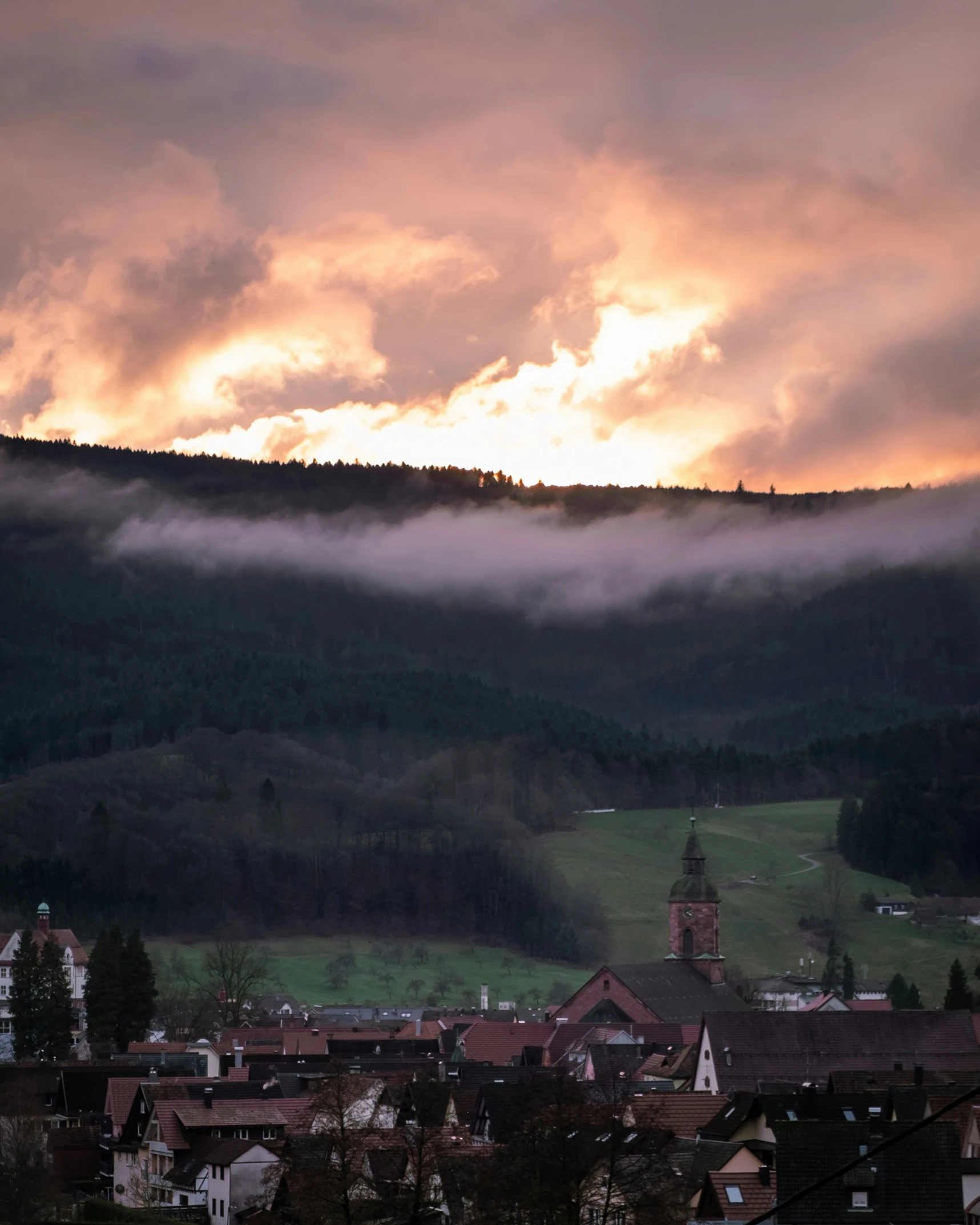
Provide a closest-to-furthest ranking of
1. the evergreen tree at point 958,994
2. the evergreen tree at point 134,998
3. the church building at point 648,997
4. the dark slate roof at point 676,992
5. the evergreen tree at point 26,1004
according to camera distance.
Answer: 1. the evergreen tree at point 26,1004
2. the evergreen tree at point 134,998
3. the evergreen tree at point 958,994
4. the church building at point 648,997
5. the dark slate roof at point 676,992

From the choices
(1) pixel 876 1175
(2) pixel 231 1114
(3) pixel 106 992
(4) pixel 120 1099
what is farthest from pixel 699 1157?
(3) pixel 106 992

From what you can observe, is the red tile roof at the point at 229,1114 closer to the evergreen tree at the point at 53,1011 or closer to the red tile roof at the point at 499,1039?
the red tile roof at the point at 499,1039

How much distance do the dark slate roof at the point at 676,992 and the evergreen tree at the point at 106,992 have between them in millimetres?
40864

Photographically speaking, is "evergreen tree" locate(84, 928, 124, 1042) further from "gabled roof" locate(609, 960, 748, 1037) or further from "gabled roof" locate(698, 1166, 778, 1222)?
"gabled roof" locate(698, 1166, 778, 1222)

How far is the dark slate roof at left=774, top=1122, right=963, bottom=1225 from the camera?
6612 cm

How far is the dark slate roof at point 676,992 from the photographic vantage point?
Result: 591 ft

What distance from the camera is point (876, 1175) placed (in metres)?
66.2

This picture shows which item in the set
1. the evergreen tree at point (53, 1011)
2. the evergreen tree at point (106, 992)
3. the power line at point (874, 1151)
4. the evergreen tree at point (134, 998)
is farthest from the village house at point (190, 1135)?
the evergreen tree at point (134, 998)

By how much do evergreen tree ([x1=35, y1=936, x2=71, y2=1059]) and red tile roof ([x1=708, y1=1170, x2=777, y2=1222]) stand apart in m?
95.0

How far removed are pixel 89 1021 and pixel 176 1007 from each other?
24.7 meters

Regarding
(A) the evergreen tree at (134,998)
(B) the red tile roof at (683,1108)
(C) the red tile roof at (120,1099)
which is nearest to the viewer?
(B) the red tile roof at (683,1108)

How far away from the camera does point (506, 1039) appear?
15788 centimetres

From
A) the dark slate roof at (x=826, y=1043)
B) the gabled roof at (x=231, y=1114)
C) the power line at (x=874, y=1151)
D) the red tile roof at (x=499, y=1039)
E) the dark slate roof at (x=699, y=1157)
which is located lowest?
the red tile roof at (x=499, y=1039)

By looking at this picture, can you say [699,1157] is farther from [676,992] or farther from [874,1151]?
[676,992]
